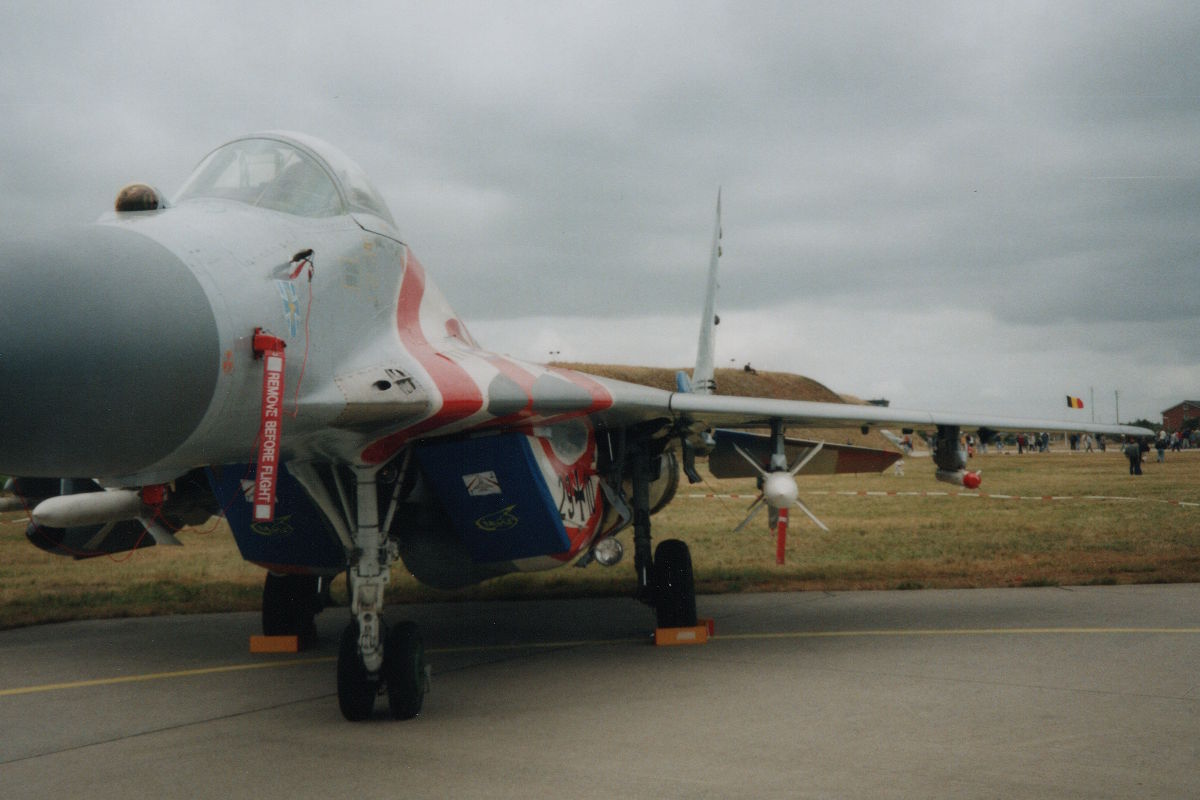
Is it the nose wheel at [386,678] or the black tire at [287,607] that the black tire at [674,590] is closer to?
the black tire at [287,607]

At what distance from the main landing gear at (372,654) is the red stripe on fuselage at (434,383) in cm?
54

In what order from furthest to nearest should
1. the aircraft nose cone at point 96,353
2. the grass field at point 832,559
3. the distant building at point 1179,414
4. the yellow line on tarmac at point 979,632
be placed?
the distant building at point 1179,414, the grass field at point 832,559, the yellow line on tarmac at point 979,632, the aircraft nose cone at point 96,353

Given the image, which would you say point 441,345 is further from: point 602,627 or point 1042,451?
point 1042,451

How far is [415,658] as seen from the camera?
602cm

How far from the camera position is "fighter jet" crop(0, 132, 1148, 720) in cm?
385

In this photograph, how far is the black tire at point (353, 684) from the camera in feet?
19.4

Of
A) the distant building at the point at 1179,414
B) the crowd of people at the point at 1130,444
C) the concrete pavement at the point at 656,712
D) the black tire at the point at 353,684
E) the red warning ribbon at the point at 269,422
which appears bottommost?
the concrete pavement at the point at 656,712

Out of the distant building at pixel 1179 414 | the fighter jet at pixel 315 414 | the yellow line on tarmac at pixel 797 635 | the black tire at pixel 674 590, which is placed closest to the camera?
the fighter jet at pixel 315 414

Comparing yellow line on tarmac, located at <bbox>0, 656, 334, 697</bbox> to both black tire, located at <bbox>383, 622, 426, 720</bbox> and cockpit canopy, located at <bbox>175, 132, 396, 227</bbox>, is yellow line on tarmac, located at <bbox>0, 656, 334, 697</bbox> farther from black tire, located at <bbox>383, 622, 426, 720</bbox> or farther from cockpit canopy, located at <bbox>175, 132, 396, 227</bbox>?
cockpit canopy, located at <bbox>175, 132, 396, 227</bbox>

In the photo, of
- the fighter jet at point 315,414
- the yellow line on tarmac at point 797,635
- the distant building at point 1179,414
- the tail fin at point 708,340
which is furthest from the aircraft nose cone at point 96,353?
the distant building at point 1179,414

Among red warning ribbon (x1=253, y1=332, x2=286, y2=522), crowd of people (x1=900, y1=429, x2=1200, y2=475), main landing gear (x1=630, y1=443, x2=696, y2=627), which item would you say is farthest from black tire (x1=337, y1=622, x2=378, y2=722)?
crowd of people (x1=900, y1=429, x2=1200, y2=475)

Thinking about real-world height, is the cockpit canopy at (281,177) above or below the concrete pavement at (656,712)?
above

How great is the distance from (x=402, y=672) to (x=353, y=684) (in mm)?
287

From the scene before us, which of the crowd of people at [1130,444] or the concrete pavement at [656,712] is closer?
the concrete pavement at [656,712]
